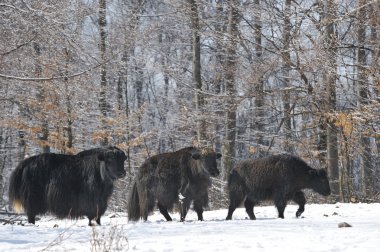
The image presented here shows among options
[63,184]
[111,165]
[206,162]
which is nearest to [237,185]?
[206,162]

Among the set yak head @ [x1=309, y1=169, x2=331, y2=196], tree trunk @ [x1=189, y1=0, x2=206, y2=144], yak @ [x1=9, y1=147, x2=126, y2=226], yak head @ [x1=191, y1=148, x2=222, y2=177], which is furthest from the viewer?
tree trunk @ [x1=189, y1=0, x2=206, y2=144]

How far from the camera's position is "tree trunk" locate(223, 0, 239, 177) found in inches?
872

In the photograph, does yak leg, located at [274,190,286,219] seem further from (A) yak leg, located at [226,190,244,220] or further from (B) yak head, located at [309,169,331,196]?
(B) yak head, located at [309,169,331,196]

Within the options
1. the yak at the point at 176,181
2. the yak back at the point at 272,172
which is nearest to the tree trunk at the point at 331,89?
the yak back at the point at 272,172

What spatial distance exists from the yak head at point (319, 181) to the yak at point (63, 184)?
Answer: 167 inches

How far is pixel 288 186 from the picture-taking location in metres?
12.9

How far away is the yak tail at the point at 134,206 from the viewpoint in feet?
42.0

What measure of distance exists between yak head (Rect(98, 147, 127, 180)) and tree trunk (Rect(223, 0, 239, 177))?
10171 millimetres

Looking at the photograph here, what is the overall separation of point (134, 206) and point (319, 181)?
411 cm

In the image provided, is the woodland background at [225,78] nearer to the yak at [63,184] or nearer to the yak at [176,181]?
the yak at [63,184]

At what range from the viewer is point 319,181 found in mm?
13562

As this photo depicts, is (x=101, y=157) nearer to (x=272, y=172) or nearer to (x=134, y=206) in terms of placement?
(x=134, y=206)

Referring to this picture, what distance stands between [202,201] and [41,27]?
476 cm

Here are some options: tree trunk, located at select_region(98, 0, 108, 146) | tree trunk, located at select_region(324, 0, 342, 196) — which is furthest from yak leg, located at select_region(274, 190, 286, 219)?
tree trunk, located at select_region(98, 0, 108, 146)
